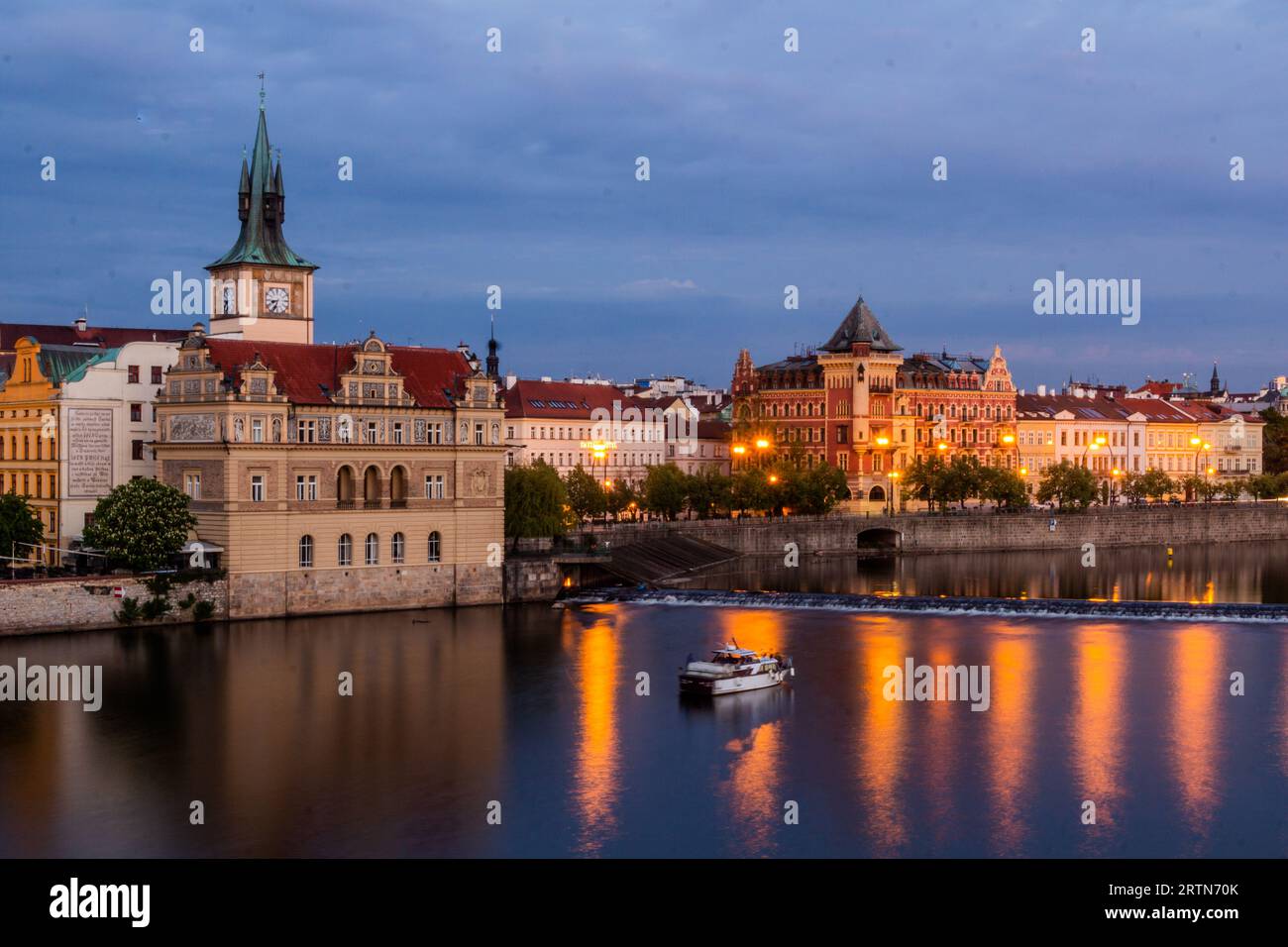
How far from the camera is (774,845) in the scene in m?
30.6

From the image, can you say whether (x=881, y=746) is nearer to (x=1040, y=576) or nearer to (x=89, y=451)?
(x=89, y=451)

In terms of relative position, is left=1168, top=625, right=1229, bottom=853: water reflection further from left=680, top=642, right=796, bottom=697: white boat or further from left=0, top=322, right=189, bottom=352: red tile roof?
left=0, top=322, right=189, bottom=352: red tile roof

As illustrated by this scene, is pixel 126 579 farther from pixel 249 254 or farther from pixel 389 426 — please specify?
pixel 249 254

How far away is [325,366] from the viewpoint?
59625mm

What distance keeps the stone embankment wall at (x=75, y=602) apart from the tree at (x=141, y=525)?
91 centimetres

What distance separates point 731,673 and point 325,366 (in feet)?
73.2

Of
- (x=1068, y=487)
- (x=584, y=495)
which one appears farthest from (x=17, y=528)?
(x=1068, y=487)

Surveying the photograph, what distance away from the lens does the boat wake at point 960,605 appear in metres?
60.0

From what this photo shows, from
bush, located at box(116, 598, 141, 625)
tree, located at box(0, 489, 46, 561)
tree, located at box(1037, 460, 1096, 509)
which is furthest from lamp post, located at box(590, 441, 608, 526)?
bush, located at box(116, 598, 141, 625)

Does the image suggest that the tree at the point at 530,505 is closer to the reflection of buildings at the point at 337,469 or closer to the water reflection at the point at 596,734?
the reflection of buildings at the point at 337,469

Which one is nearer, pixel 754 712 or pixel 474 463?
pixel 754 712

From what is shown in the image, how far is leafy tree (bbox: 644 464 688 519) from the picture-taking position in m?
91.4
